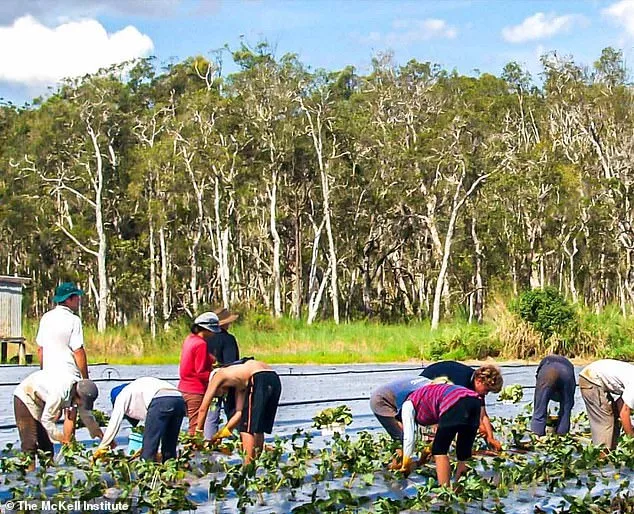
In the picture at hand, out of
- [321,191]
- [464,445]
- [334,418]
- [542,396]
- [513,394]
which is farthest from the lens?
[321,191]

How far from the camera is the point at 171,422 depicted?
870 cm

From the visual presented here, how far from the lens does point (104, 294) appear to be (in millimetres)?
47500

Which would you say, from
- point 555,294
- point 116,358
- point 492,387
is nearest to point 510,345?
point 555,294

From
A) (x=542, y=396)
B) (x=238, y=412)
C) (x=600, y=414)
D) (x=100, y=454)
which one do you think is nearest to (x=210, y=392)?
(x=238, y=412)

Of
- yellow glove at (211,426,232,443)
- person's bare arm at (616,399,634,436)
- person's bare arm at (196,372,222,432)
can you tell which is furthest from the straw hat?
person's bare arm at (616,399,634,436)

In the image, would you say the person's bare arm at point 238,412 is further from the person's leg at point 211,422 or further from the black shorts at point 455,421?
the black shorts at point 455,421

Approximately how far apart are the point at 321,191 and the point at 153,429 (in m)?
43.6

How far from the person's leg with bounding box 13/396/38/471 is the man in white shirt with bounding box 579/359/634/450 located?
468cm

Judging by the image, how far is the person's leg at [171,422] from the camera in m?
8.59

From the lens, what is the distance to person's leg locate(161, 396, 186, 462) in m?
8.59

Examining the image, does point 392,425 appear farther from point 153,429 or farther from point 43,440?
point 43,440

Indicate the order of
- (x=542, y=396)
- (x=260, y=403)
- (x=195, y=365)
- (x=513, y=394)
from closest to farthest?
(x=260, y=403) → (x=195, y=365) → (x=542, y=396) → (x=513, y=394)

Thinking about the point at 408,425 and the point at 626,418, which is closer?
the point at 408,425

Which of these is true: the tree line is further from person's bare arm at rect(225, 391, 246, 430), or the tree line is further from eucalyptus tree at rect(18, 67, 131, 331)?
person's bare arm at rect(225, 391, 246, 430)
